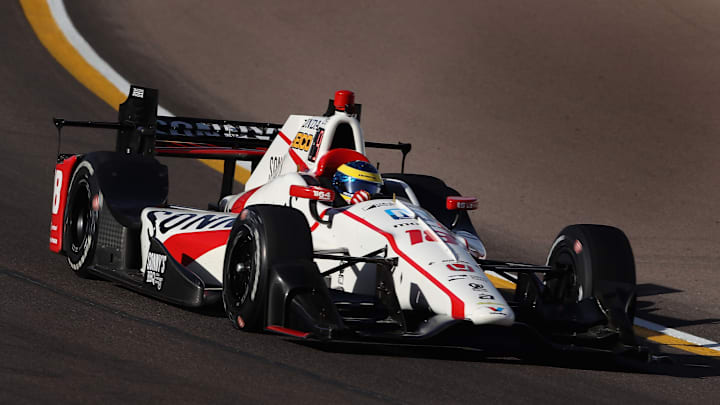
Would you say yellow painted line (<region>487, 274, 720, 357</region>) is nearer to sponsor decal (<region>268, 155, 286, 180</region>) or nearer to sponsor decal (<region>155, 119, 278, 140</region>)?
sponsor decal (<region>268, 155, 286, 180</region>)

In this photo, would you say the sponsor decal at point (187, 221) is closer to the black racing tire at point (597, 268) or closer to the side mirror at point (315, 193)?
the side mirror at point (315, 193)

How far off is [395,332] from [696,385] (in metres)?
1.98

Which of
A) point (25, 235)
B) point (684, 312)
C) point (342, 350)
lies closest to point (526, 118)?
point (684, 312)

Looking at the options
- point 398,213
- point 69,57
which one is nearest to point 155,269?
point 398,213

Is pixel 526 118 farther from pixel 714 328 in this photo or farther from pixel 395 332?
pixel 395 332

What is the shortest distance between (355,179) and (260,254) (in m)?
1.38

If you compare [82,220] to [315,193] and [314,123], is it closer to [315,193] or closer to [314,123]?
[314,123]

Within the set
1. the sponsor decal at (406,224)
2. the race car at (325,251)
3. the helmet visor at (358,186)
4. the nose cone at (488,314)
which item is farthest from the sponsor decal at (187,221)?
the nose cone at (488,314)

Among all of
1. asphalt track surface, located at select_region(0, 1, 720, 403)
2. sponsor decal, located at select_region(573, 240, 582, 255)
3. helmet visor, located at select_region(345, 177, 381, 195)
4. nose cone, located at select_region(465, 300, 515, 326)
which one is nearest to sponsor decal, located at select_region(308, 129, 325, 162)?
helmet visor, located at select_region(345, 177, 381, 195)

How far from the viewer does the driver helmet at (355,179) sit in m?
7.78

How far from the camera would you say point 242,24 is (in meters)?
21.0

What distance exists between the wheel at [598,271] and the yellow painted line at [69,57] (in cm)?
600

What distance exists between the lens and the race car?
6.49 meters

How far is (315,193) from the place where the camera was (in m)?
7.25
